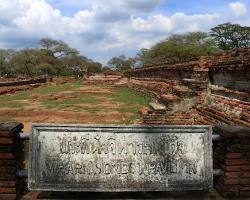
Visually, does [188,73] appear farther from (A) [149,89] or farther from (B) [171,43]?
(B) [171,43]

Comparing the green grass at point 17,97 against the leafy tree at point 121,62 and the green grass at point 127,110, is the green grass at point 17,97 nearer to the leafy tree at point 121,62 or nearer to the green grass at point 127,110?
the green grass at point 127,110

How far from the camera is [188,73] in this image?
14062mm

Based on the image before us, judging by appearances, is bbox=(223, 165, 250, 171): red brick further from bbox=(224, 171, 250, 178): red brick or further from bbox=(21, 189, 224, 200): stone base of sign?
bbox=(21, 189, 224, 200): stone base of sign

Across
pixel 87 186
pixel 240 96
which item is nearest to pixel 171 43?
pixel 240 96

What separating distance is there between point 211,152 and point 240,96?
3117mm

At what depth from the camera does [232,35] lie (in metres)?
47.4

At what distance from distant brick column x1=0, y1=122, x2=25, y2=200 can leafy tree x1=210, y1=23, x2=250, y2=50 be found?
43710 millimetres

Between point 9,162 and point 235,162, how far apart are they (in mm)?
2031

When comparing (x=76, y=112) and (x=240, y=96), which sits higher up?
(x=240, y=96)

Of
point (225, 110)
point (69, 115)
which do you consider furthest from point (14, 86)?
point (225, 110)

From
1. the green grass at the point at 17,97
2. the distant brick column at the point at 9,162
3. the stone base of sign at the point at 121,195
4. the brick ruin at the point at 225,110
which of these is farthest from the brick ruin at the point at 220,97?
the green grass at the point at 17,97

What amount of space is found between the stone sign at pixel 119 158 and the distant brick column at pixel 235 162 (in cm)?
14

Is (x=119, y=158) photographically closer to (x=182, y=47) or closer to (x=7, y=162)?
(x=7, y=162)

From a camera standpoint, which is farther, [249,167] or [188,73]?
[188,73]
